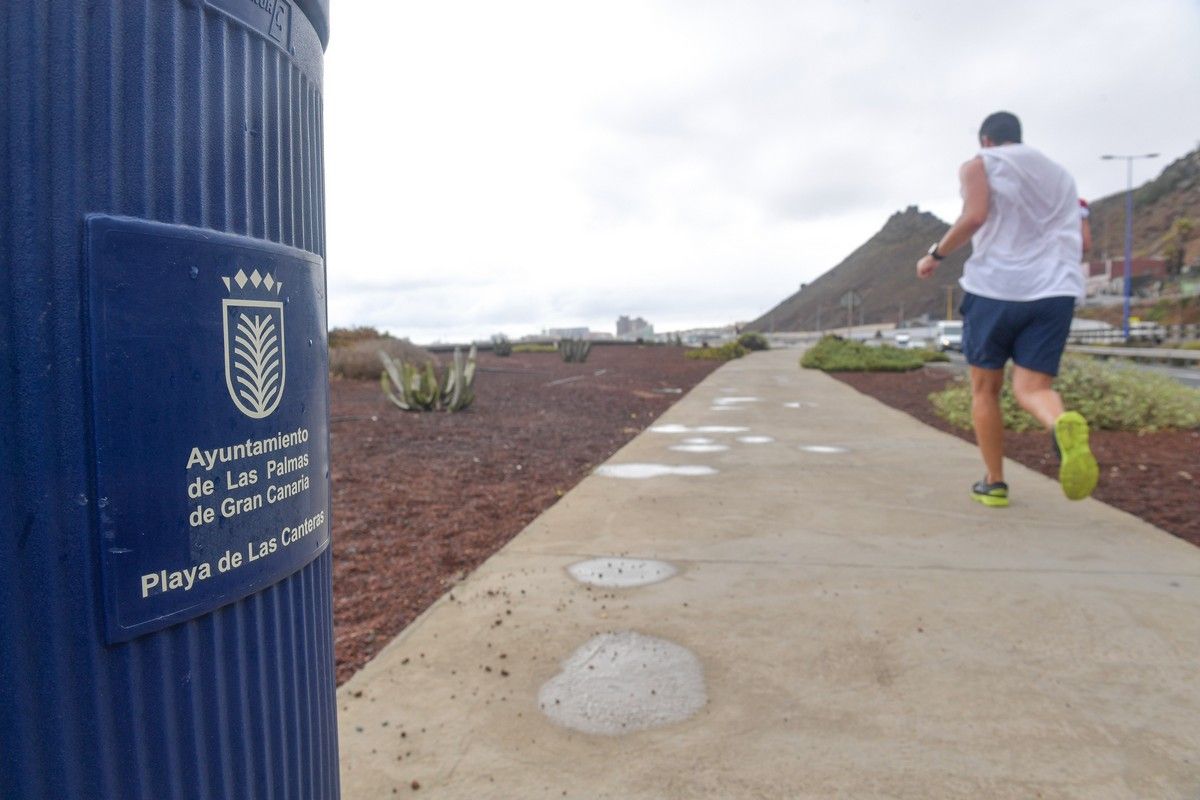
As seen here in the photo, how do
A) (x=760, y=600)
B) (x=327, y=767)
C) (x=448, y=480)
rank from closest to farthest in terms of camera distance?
(x=327, y=767) → (x=760, y=600) → (x=448, y=480)

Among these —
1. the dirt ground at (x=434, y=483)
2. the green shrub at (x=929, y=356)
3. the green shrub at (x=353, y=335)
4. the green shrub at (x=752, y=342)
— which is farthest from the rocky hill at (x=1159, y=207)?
the dirt ground at (x=434, y=483)

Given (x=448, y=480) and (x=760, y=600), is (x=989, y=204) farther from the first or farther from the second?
(x=448, y=480)

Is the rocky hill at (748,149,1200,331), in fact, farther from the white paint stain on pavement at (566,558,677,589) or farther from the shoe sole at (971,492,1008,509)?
the white paint stain on pavement at (566,558,677,589)

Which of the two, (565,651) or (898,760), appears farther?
(565,651)

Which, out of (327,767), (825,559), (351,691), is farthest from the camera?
(825,559)

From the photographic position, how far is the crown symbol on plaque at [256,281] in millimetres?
1097

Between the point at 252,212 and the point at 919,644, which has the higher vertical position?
the point at 252,212

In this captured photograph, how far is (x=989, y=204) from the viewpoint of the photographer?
441 cm

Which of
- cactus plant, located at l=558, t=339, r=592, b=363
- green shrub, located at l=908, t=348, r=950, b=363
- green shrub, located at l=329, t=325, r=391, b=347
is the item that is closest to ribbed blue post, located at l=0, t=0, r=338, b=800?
green shrub, located at l=329, t=325, r=391, b=347

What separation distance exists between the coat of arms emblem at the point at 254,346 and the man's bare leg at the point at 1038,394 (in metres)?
3.93

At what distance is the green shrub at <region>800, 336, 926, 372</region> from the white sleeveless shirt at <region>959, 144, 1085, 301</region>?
54.6ft

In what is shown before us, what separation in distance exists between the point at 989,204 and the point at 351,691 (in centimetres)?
382

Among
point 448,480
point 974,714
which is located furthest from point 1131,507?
point 448,480

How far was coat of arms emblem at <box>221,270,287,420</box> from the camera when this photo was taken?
110 centimetres
